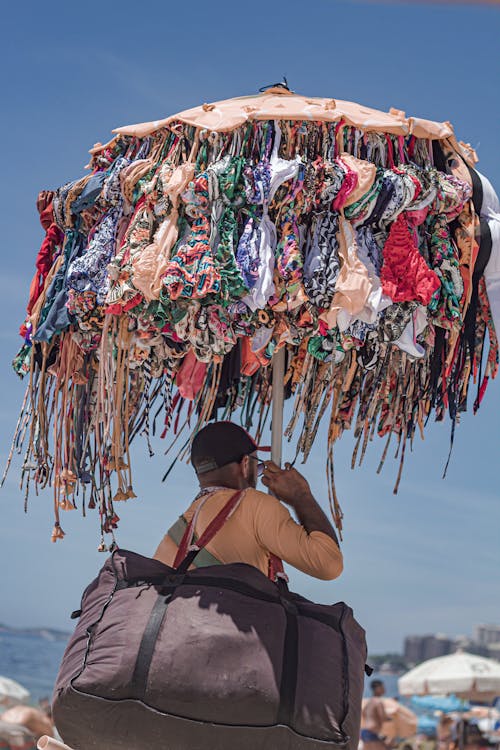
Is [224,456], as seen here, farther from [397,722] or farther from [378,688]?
[397,722]

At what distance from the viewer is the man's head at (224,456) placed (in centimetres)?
310

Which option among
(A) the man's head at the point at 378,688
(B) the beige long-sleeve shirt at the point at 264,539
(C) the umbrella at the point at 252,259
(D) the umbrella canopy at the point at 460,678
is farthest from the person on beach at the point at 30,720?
(D) the umbrella canopy at the point at 460,678

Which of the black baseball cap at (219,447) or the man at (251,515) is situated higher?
the black baseball cap at (219,447)

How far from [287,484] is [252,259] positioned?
32.2 inches

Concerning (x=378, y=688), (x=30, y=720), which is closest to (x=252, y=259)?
(x=30, y=720)

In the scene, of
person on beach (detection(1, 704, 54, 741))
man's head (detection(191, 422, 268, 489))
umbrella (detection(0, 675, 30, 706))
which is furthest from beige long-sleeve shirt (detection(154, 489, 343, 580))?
umbrella (detection(0, 675, 30, 706))

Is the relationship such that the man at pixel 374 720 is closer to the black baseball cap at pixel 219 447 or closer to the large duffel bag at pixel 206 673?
the black baseball cap at pixel 219 447

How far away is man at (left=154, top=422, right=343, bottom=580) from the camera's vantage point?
2799 millimetres

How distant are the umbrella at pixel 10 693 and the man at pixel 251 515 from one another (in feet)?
37.6

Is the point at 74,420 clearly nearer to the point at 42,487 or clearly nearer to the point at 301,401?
the point at 42,487

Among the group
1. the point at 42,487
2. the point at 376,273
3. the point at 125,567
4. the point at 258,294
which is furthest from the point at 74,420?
the point at 376,273

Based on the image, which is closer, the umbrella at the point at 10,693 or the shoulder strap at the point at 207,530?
the shoulder strap at the point at 207,530

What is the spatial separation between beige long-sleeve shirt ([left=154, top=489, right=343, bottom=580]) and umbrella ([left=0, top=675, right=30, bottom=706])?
38.0 feet

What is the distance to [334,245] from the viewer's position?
2797 millimetres
